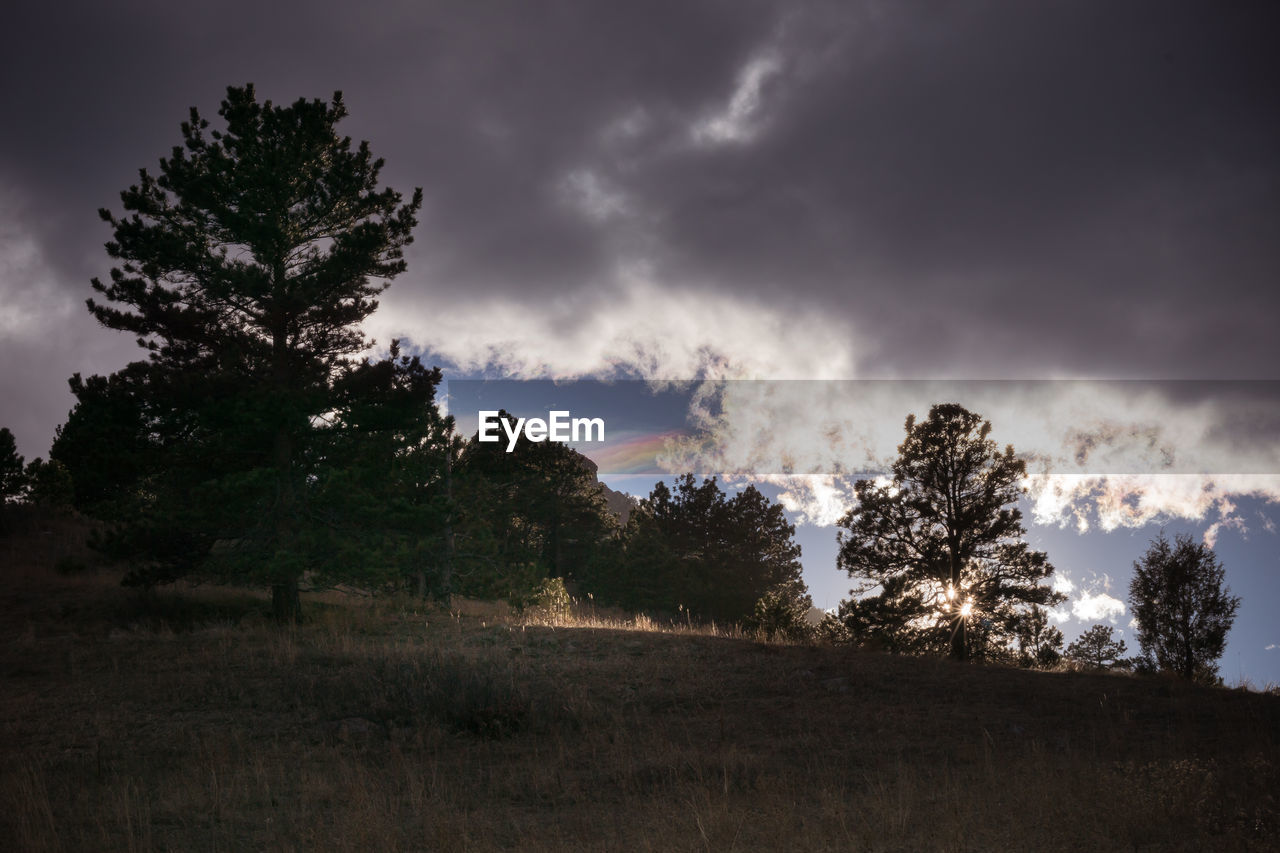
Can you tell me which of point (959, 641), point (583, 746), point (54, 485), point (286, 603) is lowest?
point (959, 641)

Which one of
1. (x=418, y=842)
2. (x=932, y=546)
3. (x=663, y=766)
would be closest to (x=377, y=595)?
(x=663, y=766)

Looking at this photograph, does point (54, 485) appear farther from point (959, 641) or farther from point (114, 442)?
point (959, 641)

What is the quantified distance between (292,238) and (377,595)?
904cm

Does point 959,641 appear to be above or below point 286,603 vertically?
below

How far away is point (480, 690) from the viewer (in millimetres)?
11148

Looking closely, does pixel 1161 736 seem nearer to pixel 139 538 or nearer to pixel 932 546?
pixel 932 546

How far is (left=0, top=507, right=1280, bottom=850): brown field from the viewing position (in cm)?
618

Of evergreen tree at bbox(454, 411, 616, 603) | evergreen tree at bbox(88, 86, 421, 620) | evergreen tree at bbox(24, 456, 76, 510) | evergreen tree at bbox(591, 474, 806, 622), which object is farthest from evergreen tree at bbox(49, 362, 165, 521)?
evergreen tree at bbox(591, 474, 806, 622)

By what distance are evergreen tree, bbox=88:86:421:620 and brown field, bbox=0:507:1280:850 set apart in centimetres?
223

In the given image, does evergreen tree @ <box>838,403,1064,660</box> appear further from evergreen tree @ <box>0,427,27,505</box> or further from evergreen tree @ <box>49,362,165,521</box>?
evergreen tree @ <box>0,427,27,505</box>

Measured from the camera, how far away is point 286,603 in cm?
1816

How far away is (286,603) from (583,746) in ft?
38.1

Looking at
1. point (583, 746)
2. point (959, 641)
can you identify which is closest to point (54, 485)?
point (583, 746)

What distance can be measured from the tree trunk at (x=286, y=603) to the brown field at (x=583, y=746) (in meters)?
0.68
